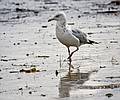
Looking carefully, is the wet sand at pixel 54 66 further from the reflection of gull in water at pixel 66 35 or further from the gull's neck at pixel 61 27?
the gull's neck at pixel 61 27

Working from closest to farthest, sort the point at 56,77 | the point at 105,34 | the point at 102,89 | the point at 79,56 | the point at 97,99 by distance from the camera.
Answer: the point at 97,99, the point at 102,89, the point at 56,77, the point at 79,56, the point at 105,34

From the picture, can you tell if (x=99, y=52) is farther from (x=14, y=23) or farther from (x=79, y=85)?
(x=14, y=23)

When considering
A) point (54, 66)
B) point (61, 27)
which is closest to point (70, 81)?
point (54, 66)

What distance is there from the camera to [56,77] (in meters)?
11.2

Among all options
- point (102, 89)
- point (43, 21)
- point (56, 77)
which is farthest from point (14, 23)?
point (102, 89)

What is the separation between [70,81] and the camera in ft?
35.4

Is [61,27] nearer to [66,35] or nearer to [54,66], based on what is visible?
[66,35]

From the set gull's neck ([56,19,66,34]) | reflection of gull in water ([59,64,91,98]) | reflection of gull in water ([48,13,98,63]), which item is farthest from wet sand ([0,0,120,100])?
gull's neck ([56,19,66,34])

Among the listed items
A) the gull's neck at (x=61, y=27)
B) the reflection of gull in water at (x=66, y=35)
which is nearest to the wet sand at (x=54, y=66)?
the reflection of gull in water at (x=66, y=35)

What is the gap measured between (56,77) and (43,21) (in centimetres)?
1348

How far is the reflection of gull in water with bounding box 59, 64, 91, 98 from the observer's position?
9.64 meters

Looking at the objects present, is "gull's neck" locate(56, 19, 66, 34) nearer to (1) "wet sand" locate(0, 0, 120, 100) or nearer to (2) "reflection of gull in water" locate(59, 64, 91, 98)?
(1) "wet sand" locate(0, 0, 120, 100)

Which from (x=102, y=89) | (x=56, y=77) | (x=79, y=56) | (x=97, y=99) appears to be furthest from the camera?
(x=79, y=56)

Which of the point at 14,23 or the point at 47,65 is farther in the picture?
the point at 14,23
